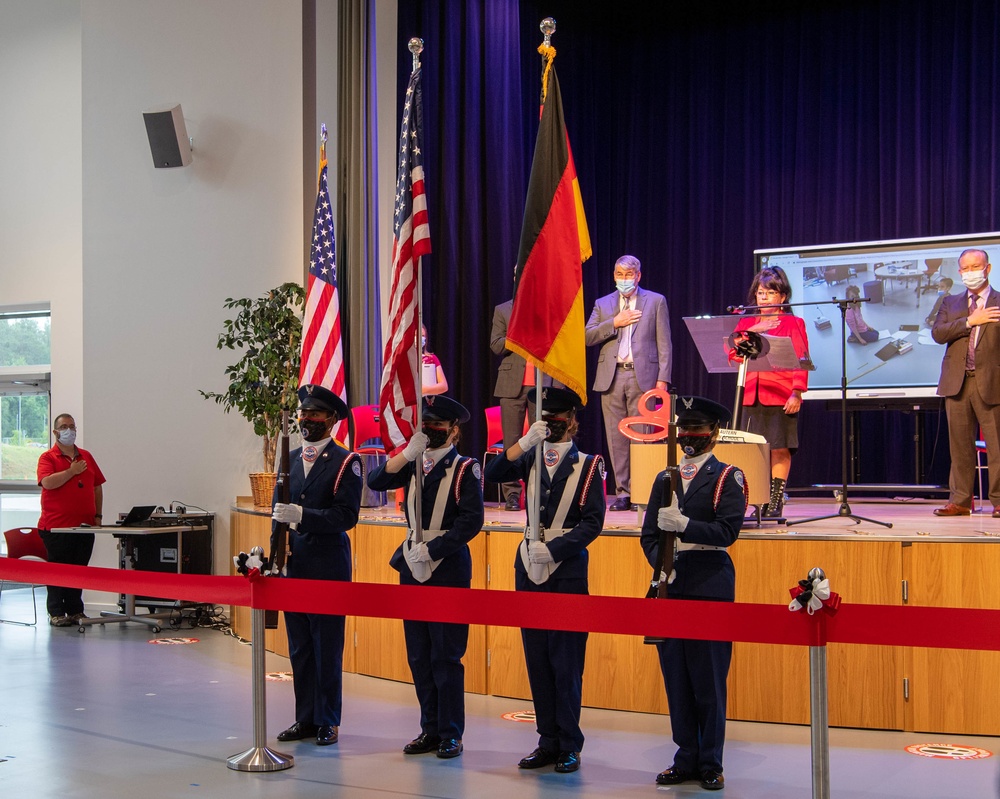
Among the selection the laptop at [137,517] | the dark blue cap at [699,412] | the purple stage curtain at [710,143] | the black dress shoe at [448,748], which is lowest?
the black dress shoe at [448,748]

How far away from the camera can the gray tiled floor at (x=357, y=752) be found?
468 centimetres

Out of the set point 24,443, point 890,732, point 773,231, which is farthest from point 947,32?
point 24,443

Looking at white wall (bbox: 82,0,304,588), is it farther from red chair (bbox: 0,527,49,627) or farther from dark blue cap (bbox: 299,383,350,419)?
dark blue cap (bbox: 299,383,350,419)

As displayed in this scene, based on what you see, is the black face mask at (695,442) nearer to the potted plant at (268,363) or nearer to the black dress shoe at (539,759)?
the black dress shoe at (539,759)

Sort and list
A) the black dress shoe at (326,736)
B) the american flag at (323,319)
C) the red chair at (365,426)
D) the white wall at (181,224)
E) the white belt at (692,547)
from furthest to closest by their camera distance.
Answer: the white wall at (181,224), the red chair at (365,426), the american flag at (323,319), the black dress shoe at (326,736), the white belt at (692,547)

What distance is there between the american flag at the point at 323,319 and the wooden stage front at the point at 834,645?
147 cm

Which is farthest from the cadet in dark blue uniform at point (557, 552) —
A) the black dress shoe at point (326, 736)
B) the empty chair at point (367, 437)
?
the empty chair at point (367, 437)

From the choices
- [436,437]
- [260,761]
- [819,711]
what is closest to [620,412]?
[436,437]

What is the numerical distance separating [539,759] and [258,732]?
49.5 inches

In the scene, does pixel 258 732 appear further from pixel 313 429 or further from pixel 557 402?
pixel 557 402

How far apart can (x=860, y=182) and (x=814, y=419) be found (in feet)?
7.08

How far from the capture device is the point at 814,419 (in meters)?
10.2

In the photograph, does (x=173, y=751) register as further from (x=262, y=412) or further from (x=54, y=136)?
(x=54, y=136)

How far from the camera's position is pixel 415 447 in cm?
524
